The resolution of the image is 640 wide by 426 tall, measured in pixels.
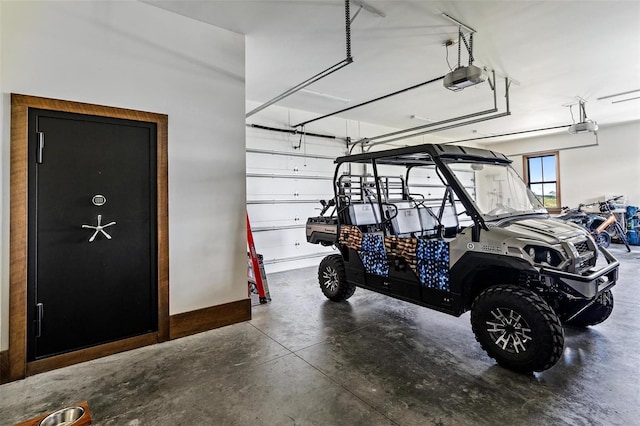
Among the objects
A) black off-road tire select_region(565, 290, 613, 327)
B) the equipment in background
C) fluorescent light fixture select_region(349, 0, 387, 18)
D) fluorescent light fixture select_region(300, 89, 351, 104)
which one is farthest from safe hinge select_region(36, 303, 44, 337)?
the equipment in background

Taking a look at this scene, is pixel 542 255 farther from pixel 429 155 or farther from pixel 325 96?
pixel 325 96

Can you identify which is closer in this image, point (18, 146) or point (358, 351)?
point (18, 146)

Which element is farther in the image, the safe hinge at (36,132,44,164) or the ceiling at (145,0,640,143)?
the ceiling at (145,0,640,143)

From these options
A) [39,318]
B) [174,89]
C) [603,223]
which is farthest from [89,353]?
[603,223]

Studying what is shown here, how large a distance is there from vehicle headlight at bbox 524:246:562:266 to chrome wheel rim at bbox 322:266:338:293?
2339 mm

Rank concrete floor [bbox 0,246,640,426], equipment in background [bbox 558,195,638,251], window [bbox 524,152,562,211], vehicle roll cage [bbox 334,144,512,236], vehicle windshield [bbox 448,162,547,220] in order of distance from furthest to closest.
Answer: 1. window [bbox 524,152,562,211]
2. equipment in background [bbox 558,195,638,251]
3. vehicle windshield [bbox 448,162,547,220]
4. vehicle roll cage [bbox 334,144,512,236]
5. concrete floor [bbox 0,246,640,426]

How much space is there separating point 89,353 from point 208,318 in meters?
1.03

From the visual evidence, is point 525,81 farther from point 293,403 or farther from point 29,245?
point 29,245

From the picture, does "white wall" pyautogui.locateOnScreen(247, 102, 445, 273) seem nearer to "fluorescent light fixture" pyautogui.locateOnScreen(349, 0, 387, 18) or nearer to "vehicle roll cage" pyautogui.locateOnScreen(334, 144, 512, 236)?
"vehicle roll cage" pyautogui.locateOnScreen(334, 144, 512, 236)

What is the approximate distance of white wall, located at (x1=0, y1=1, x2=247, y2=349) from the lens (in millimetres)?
2527

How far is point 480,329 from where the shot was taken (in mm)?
2615

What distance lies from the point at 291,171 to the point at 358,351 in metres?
4.42

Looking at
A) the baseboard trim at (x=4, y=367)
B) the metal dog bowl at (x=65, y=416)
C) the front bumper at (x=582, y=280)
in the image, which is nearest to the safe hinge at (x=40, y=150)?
the baseboard trim at (x=4, y=367)

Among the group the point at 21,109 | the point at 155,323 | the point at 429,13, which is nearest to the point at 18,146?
the point at 21,109
